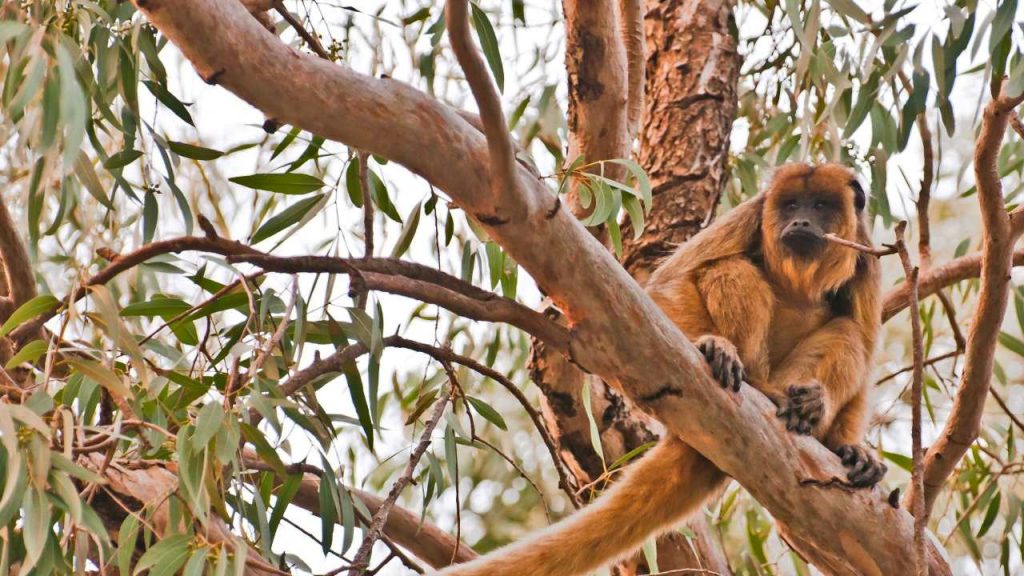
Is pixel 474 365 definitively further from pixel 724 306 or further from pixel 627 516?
pixel 724 306

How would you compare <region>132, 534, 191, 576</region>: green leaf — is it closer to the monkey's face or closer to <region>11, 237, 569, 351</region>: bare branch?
<region>11, 237, 569, 351</region>: bare branch

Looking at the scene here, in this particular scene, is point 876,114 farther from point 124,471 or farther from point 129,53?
point 124,471

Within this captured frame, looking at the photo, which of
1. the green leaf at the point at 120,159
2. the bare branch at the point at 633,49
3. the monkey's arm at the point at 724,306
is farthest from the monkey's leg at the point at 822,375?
the green leaf at the point at 120,159

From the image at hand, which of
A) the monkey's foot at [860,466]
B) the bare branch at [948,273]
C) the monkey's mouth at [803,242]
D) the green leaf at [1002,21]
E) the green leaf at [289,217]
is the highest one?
the green leaf at [1002,21]

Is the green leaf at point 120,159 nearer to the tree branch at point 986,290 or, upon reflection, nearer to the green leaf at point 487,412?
the green leaf at point 487,412

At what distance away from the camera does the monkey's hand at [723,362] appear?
3.00 meters

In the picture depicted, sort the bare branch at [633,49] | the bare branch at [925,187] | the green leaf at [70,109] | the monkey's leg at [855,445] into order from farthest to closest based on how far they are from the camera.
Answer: the bare branch at [633,49], the bare branch at [925,187], the monkey's leg at [855,445], the green leaf at [70,109]

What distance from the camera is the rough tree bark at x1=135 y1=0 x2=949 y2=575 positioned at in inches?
80.7

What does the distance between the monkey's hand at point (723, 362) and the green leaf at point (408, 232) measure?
0.90m

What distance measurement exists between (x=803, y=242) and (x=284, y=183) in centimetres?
202

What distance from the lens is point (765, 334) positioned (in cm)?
389

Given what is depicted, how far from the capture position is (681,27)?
4.51 m

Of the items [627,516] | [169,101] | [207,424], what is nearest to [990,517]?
[627,516]

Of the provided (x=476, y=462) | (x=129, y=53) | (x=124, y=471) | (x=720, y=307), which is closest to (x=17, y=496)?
Answer: (x=124, y=471)
